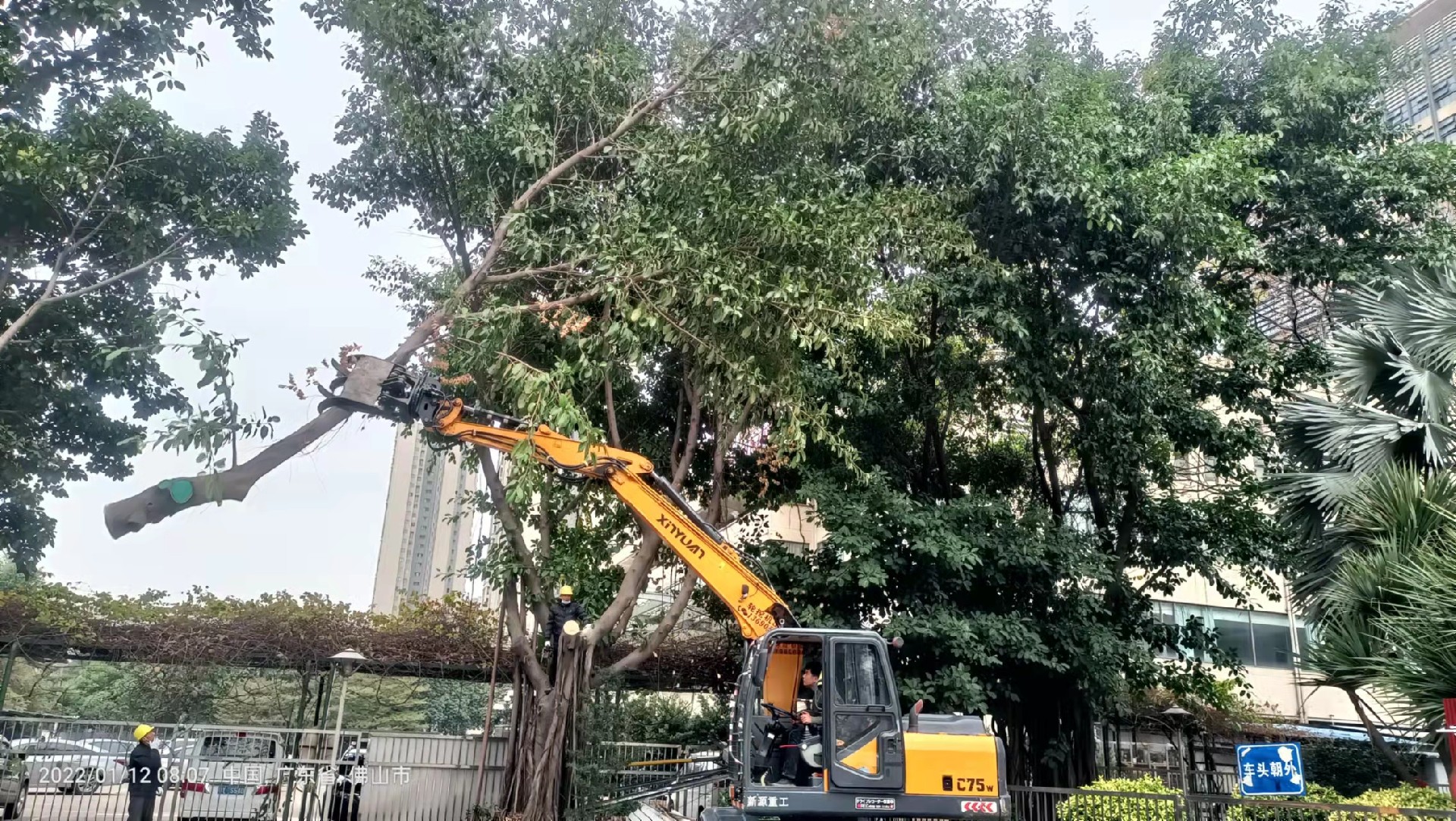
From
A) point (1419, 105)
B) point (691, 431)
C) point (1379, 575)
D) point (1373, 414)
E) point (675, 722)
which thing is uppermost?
point (1419, 105)

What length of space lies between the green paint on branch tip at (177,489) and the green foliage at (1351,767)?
21.9m

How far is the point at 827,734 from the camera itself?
320 inches

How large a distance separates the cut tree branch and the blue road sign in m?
7.67

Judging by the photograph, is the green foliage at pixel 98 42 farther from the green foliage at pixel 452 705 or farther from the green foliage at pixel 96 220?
the green foliage at pixel 452 705

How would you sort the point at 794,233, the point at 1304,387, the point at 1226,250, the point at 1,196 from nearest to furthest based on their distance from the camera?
the point at 1,196, the point at 794,233, the point at 1226,250, the point at 1304,387

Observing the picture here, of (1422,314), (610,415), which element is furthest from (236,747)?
(1422,314)

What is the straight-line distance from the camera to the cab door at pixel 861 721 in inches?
317

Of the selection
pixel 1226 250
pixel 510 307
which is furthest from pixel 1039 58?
pixel 510 307

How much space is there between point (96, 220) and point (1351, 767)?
24.7 meters

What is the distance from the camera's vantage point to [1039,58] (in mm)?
13695

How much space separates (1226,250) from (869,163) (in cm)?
476

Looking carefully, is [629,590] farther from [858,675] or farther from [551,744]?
[858,675]

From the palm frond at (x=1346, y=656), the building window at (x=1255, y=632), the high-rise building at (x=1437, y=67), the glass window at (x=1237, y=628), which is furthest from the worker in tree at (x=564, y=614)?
the high-rise building at (x=1437, y=67)

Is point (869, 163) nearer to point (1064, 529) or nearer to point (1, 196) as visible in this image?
point (1064, 529)
